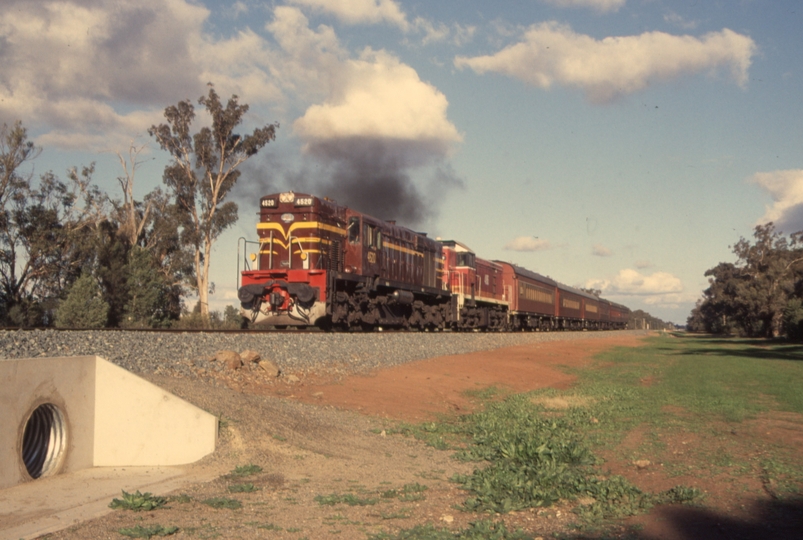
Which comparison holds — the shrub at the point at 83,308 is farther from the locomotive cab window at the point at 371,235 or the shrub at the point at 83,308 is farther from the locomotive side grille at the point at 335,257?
the locomotive side grille at the point at 335,257

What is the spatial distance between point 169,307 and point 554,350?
27607 mm

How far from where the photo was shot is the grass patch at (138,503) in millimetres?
6070

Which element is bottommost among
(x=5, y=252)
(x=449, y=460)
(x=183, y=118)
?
(x=449, y=460)

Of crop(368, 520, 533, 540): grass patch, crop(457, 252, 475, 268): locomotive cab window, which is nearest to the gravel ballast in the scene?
crop(368, 520, 533, 540): grass patch

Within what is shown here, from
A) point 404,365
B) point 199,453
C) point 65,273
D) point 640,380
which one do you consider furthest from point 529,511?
point 65,273

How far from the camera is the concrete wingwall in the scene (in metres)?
7.88

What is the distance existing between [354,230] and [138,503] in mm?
16713

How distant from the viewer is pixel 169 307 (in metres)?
45.7

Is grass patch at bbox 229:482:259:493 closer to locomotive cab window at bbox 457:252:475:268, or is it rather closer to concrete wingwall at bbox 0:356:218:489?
concrete wingwall at bbox 0:356:218:489

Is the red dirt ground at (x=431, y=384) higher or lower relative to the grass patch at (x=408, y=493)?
higher

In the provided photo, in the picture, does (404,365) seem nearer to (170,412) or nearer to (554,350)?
(170,412)

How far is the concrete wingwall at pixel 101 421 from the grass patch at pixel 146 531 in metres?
2.69

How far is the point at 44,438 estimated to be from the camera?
8.10 m

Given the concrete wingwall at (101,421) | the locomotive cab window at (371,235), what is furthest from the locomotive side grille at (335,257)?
the concrete wingwall at (101,421)
